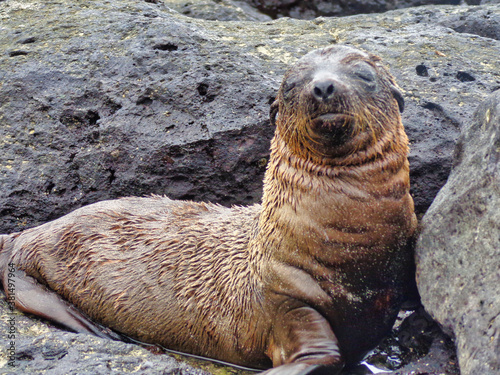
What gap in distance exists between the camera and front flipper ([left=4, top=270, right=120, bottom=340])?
4902mm

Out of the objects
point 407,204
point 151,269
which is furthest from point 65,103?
point 407,204

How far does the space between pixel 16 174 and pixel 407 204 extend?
3.61m

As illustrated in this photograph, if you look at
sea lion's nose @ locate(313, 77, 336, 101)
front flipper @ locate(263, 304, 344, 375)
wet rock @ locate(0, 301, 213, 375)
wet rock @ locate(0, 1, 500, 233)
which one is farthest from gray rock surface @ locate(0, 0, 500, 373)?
wet rock @ locate(0, 301, 213, 375)

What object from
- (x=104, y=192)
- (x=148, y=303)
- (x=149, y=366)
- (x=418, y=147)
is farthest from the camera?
(x=104, y=192)

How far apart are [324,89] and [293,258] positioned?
44.7 inches

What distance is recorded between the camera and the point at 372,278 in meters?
4.08

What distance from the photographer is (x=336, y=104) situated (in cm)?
389

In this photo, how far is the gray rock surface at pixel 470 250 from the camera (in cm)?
327

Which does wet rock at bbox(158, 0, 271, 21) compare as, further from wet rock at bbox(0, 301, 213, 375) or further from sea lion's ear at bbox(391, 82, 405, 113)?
wet rock at bbox(0, 301, 213, 375)

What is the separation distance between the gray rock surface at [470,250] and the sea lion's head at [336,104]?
58 cm

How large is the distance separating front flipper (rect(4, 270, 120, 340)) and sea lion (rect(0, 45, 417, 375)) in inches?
0.4

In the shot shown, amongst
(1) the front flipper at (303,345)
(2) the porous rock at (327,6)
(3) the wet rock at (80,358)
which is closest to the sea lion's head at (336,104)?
(1) the front flipper at (303,345)

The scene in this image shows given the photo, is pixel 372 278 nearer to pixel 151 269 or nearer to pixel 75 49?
pixel 151 269

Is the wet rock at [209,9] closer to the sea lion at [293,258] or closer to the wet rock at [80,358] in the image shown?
the sea lion at [293,258]
